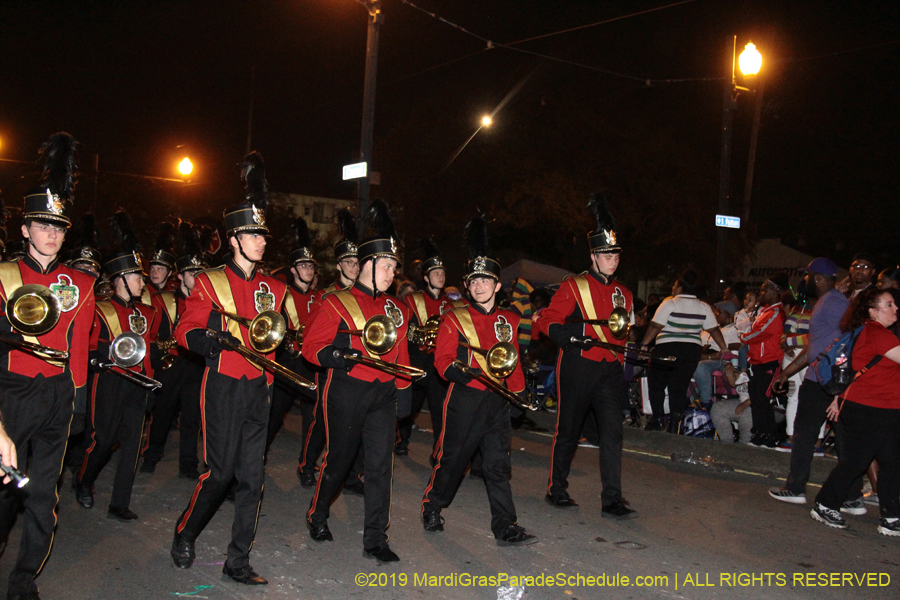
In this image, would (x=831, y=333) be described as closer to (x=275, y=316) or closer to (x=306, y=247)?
(x=275, y=316)

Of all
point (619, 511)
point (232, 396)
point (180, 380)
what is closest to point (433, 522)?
point (619, 511)

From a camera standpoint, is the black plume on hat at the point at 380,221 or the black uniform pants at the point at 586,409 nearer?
the black plume on hat at the point at 380,221

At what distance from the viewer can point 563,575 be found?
528cm

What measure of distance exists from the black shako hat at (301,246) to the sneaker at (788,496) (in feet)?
18.1

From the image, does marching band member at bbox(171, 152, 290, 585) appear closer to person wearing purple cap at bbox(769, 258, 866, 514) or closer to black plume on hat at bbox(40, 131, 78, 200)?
black plume on hat at bbox(40, 131, 78, 200)

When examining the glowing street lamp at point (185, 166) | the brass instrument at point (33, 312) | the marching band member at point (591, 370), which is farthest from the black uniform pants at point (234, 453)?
the glowing street lamp at point (185, 166)

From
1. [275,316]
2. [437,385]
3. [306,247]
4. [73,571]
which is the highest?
[306,247]

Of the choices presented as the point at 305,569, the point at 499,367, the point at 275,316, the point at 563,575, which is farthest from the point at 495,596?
the point at 275,316

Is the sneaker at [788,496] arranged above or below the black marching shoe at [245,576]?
above

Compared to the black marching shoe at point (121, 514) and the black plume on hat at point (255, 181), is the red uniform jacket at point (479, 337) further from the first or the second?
the black marching shoe at point (121, 514)

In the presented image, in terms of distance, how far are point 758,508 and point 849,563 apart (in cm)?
154

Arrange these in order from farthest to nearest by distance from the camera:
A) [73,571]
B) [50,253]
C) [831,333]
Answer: [831,333], [73,571], [50,253]

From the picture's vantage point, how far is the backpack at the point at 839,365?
6.49 meters

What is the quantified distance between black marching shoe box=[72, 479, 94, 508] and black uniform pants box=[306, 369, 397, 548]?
2.49 metres
